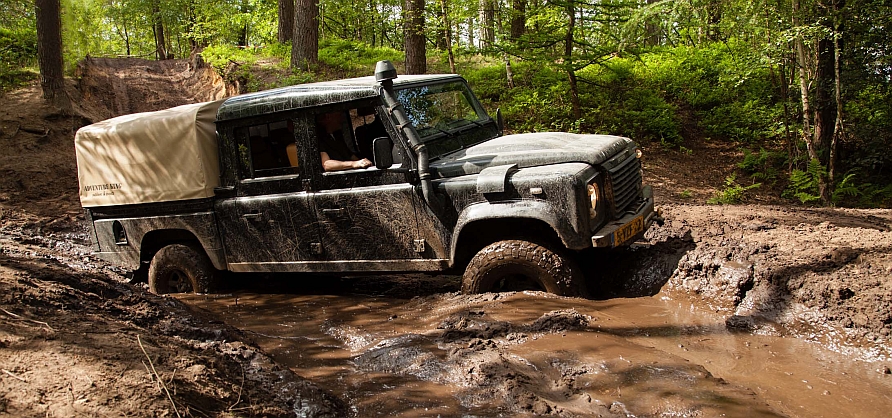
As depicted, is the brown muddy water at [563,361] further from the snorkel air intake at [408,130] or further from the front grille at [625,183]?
the snorkel air intake at [408,130]

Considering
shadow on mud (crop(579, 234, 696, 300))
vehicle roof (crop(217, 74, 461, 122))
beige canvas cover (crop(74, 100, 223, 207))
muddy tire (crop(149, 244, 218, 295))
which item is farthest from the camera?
muddy tire (crop(149, 244, 218, 295))

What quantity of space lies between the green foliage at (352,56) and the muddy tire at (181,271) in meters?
10.2

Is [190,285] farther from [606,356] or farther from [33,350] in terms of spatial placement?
[606,356]

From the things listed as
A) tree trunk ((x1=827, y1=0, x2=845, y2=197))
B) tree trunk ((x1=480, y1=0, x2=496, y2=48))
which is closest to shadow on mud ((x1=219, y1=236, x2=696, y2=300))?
tree trunk ((x1=827, y1=0, x2=845, y2=197))

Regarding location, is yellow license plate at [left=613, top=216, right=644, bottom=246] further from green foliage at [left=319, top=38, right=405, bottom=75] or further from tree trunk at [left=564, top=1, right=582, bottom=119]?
green foliage at [left=319, top=38, right=405, bottom=75]

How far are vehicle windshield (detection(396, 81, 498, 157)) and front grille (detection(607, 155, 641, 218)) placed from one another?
1.43m

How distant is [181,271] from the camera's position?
6.95m

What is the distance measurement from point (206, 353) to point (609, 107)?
35.5ft

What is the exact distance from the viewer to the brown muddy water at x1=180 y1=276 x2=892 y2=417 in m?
3.50

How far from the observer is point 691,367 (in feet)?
12.7

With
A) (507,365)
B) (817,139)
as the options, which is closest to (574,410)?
(507,365)

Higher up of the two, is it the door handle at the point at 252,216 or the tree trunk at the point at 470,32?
the tree trunk at the point at 470,32

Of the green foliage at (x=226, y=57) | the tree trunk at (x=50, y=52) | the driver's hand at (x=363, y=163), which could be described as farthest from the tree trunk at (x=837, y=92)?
the tree trunk at (x=50, y=52)

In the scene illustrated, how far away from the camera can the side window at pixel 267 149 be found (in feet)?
19.6
